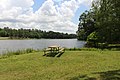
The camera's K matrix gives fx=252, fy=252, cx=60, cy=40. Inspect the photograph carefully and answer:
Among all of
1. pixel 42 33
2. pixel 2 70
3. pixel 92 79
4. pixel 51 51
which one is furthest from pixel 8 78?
pixel 42 33

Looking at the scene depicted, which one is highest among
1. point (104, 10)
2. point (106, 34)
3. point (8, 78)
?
point (104, 10)

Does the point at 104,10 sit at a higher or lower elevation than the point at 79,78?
higher

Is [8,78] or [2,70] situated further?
[2,70]

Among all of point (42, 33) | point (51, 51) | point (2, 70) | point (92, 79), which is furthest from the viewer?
point (42, 33)

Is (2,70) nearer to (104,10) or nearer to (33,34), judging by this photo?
(104,10)

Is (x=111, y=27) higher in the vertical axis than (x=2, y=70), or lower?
higher

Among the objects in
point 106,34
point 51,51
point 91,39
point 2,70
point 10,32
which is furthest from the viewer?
point 10,32

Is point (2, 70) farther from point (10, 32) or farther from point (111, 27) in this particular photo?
point (10, 32)

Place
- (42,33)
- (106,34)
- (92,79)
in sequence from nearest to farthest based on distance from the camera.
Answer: (92,79)
(106,34)
(42,33)

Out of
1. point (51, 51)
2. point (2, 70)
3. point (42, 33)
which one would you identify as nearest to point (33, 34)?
point (42, 33)

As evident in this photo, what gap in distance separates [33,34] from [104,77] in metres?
169

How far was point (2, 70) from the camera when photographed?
658 inches

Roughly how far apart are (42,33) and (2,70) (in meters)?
174

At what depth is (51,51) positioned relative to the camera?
27859 millimetres
